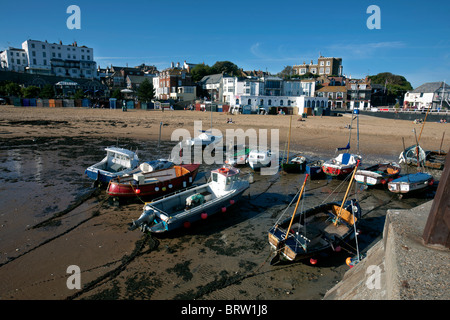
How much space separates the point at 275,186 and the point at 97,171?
13.5 meters

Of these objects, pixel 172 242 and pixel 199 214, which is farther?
pixel 199 214

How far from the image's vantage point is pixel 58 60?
348 ft

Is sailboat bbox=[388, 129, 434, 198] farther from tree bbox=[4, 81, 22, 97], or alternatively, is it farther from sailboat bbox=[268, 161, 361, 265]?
tree bbox=[4, 81, 22, 97]

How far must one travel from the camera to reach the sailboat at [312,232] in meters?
11.0

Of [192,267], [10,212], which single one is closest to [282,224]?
[192,267]

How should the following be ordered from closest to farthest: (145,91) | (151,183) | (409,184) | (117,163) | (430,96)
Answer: (151,183), (409,184), (117,163), (145,91), (430,96)

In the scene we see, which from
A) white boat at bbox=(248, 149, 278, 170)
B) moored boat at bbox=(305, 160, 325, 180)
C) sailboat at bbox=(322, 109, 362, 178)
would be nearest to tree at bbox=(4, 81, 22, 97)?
white boat at bbox=(248, 149, 278, 170)

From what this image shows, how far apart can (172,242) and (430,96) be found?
101 m

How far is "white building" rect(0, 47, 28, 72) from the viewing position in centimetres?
10475

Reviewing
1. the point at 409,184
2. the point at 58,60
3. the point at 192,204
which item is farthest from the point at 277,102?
the point at 58,60

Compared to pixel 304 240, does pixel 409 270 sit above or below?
above

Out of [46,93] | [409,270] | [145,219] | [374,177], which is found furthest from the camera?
[46,93]

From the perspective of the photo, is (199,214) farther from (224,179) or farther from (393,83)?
(393,83)

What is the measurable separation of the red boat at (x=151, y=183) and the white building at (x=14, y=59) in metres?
123
